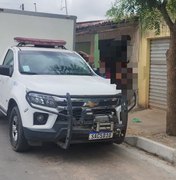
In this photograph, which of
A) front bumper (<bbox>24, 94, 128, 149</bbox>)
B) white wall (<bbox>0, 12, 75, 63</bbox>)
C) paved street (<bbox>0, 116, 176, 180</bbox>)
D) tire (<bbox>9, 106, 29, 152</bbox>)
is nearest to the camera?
paved street (<bbox>0, 116, 176, 180</bbox>)

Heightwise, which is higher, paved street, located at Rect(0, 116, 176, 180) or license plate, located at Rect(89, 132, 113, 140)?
license plate, located at Rect(89, 132, 113, 140)

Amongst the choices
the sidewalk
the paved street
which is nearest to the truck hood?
the paved street

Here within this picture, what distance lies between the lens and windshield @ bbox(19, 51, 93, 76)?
8.02m

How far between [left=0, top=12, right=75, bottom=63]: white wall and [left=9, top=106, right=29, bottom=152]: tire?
3627 mm

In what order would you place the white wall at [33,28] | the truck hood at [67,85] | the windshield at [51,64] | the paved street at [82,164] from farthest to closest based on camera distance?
the white wall at [33,28] < the windshield at [51,64] < the truck hood at [67,85] < the paved street at [82,164]

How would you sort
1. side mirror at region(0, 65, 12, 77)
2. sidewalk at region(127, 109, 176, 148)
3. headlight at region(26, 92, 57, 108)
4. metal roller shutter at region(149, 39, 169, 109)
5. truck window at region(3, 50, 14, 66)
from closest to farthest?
headlight at region(26, 92, 57, 108), side mirror at region(0, 65, 12, 77), sidewalk at region(127, 109, 176, 148), truck window at region(3, 50, 14, 66), metal roller shutter at region(149, 39, 169, 109)

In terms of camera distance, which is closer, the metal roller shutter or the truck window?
the truck window

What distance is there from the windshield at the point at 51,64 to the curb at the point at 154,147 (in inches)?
61.9

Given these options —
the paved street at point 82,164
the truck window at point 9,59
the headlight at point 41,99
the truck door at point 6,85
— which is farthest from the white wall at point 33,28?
the headlight at point 41,99

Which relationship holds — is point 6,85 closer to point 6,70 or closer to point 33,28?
point 6,70

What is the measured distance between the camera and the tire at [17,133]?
23.2 feet

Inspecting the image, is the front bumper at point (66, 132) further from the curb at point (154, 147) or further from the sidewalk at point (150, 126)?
the sidewalk at point (150, 126)

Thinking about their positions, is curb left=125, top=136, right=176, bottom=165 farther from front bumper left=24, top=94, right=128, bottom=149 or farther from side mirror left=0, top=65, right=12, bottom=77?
side mirror left=0, top=65, right=12, bottom=77

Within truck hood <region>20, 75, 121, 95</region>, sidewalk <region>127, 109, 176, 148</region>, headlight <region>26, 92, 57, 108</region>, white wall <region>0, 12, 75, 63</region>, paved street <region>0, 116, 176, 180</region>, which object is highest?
white wall <region>0, 12, 75, 63</region>
